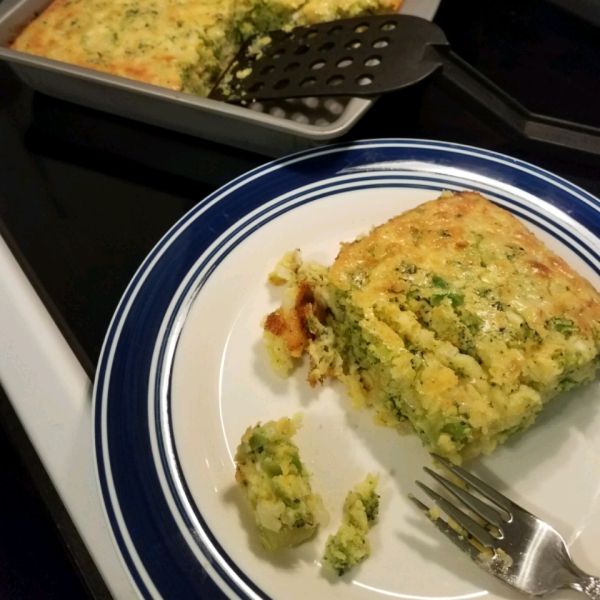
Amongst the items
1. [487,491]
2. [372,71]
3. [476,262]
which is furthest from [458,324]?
[372,71]

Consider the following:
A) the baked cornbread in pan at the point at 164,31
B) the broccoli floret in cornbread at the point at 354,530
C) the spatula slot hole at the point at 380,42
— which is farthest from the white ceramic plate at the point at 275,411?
the baked cornbread in pan at the point at 164,31

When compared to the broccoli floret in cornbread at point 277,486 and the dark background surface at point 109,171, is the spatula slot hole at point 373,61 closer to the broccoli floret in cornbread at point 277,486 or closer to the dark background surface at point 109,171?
the dark background surface at point 109,171

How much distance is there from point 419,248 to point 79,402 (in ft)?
2.83

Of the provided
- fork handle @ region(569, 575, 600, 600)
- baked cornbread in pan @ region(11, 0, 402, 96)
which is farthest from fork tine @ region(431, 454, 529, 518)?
baked cornbread in pan @ region(11, 0, 402, 96)

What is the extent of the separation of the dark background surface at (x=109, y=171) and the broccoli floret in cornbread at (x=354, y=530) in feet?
1.80

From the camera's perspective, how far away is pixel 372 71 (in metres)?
1.68

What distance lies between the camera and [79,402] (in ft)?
4.38

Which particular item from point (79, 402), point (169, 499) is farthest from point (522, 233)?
point (79, 402)

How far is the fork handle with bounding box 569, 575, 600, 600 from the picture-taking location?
100 centimetres

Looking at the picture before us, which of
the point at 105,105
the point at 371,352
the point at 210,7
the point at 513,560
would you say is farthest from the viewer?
the point at 210,7

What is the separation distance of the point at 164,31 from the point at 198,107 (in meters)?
0.52

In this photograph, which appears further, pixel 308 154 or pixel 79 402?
pixel 308 154

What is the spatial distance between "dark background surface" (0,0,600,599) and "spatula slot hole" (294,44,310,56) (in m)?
0.30

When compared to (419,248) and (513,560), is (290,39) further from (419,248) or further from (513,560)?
(513,560)
